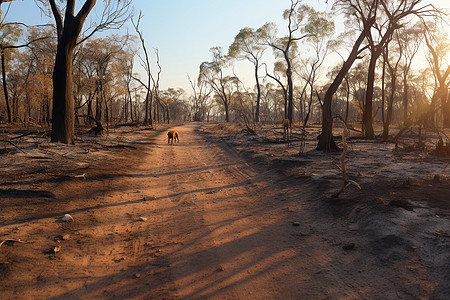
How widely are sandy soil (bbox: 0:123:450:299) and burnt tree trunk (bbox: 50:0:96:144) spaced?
3.32m

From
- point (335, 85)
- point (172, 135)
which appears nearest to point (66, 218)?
point (335, 85)

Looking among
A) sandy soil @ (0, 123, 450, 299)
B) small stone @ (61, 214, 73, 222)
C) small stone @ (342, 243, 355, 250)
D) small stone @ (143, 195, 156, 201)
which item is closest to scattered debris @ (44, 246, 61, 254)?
sandy soil @ (0, 123, 450, 299)

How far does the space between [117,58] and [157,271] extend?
39.5 meters

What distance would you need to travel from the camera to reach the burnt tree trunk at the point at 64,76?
10.5 metres

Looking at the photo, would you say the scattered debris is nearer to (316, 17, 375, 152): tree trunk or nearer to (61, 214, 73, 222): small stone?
(61, 214, 73, 222): small stone

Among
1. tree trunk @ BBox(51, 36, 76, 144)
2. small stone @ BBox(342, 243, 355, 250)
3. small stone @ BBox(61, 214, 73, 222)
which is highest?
tree trunk @ BBox(51, 36, 76, 144)

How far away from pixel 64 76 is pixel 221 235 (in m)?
9.88

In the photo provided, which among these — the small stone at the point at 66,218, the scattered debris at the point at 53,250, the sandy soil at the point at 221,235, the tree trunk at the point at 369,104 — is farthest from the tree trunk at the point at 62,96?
the tree trunk at the point at 369,104

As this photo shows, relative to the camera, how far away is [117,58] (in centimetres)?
3728

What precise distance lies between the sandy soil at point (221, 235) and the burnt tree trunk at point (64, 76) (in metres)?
3.32

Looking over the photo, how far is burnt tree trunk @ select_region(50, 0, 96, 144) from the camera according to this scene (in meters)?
10.5

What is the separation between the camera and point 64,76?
10531 millimetres

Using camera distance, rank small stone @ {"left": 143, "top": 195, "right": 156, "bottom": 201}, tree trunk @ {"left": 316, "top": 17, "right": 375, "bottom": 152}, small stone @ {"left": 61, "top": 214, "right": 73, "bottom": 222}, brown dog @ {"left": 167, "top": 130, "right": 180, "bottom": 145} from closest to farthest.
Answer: small stone @ {"left": 61, "top": 214, "right": 73, "bottom": 222} < small stone @ {"left": 143, "top": 195, "right": 156, "bottom": 201} < tree trunk @ {"left": 316, "top": 17, "right": 375, "bottom": 152} < brown dog @ {"left": 167, "top": 130, "right": 180, "bottom": 145}

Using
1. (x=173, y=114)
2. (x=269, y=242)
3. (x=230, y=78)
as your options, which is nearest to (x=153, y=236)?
(x=269, y=242)
